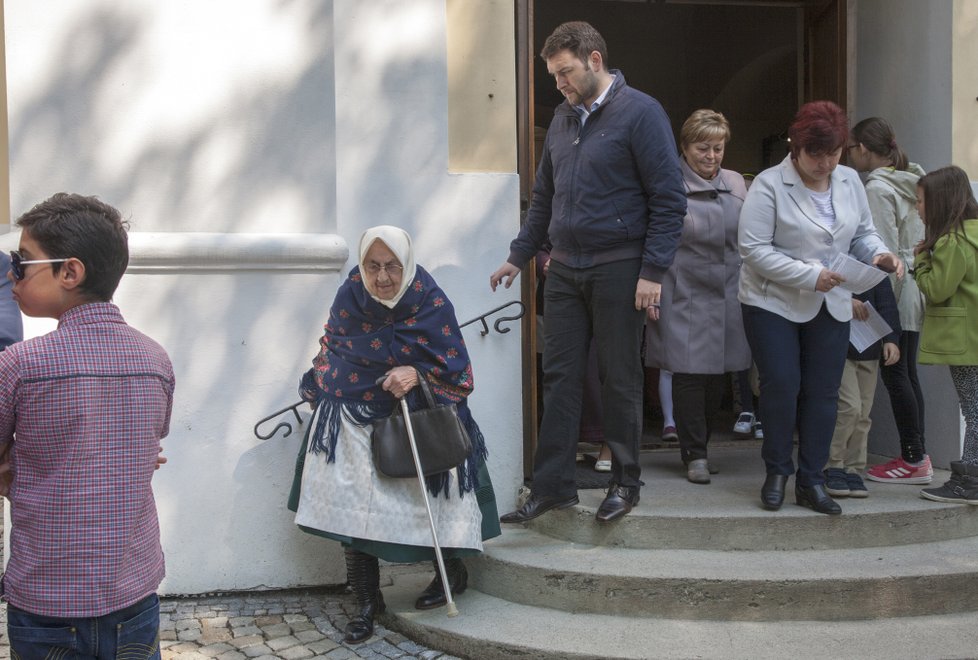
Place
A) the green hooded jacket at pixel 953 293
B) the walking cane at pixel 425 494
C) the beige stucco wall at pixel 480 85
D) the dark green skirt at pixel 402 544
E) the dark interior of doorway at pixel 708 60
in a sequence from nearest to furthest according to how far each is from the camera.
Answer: the walking cane at pixel 425 494 < the dark green skirt at pixel 402 544 < the green hooded jacket at pixel 953 293 < the beige stucco wall at pixel 480 85 < the dark interior of doorway at pixel 708 60

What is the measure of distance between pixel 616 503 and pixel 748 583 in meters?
0.66

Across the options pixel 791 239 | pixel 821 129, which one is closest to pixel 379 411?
pixel 791 239

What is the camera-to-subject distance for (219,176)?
491 cm

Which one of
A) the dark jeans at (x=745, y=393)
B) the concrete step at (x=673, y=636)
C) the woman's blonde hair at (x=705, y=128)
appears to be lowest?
the concrete step at (x=673, y=636)

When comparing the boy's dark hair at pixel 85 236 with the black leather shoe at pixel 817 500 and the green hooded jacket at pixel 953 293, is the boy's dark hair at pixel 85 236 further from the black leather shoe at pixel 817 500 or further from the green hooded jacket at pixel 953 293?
the green hooded jacket at pixel 953 293

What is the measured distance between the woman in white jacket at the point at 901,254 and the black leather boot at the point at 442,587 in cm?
220

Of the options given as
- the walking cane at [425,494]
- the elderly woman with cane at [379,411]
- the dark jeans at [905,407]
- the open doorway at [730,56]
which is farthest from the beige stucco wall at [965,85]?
the walking cane at [425,494]

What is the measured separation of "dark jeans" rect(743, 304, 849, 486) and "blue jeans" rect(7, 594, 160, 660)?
120 inches

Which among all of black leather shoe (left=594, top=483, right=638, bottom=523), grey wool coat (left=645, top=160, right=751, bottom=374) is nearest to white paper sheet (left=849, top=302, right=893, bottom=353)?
grey wool coat (left=645, top=160, right=751, bottom=374)

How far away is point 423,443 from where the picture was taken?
4.16 meters

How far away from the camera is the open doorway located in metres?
6.50

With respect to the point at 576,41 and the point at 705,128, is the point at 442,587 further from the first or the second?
the point at 705,128

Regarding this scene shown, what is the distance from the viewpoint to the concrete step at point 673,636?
384 centimetres

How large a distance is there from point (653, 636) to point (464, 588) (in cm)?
91
